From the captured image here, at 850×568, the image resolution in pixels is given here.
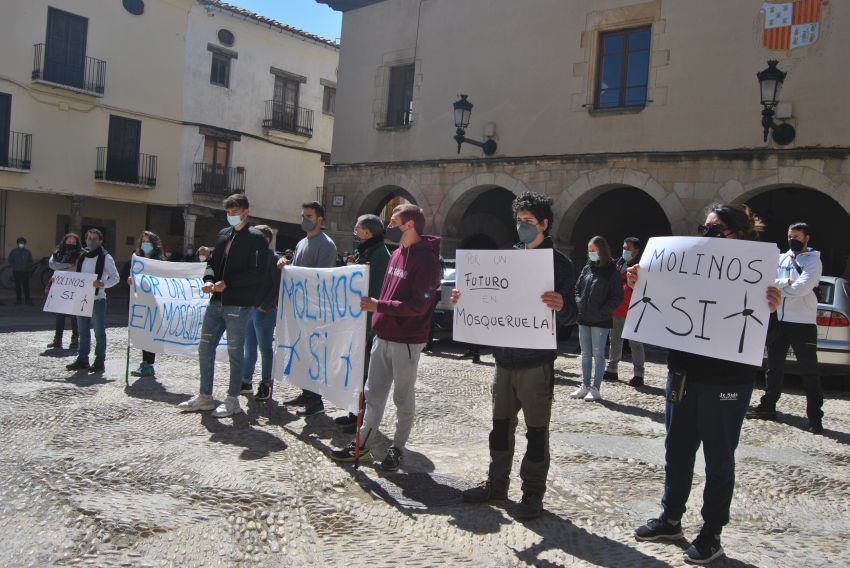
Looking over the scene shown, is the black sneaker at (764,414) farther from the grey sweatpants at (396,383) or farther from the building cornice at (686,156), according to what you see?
the building cornice at (686,156)

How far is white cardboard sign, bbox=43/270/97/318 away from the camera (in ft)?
26.1

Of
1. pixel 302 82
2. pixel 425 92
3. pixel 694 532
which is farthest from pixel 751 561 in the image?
pixel 302 82

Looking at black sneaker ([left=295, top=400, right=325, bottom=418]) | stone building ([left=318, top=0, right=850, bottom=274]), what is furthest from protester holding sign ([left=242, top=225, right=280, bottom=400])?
stone building ([left=318, top=0, right=850, bottom=274])

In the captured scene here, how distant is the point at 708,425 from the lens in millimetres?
3561

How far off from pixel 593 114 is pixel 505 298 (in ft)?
37.4

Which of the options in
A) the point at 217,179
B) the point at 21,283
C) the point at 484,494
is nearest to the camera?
the point at 484,494

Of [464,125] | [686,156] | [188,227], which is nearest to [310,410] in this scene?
[686,156]

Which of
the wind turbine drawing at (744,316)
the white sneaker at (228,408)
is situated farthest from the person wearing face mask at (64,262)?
the wind turbine drawing at (744,316)

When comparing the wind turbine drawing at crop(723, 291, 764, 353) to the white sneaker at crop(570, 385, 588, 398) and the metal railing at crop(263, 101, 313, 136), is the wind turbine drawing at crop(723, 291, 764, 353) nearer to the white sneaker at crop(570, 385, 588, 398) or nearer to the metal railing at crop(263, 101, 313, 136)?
the white sneaker at crop(570, 385, 588, 398)

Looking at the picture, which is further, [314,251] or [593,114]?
[593,114]

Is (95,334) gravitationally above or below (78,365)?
above

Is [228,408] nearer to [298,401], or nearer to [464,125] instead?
[298,401]

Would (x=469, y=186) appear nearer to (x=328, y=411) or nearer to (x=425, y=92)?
(x=425, y=92)

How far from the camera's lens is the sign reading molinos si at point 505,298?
161 inches
